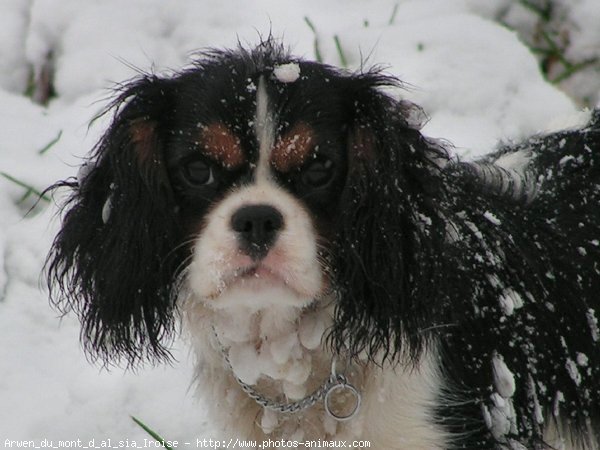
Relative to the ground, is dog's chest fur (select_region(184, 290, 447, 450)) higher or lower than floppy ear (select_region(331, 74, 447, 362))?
lower

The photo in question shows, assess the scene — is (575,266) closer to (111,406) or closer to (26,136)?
(111,406)

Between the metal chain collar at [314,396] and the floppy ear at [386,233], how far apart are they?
0.10 meters

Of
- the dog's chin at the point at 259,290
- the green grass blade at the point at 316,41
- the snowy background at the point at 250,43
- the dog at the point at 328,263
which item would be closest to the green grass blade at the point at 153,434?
the dog at the point at 328,263

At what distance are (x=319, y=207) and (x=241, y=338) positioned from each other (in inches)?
16.1

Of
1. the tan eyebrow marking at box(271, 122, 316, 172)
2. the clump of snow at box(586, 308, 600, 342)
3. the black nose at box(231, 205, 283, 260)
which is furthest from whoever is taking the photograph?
the clump of snow at box(586, 308, 600, 342)

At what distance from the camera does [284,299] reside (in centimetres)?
238

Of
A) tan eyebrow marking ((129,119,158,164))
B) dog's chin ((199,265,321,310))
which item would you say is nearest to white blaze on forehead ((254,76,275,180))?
dog's chin ((199,265,321,310))

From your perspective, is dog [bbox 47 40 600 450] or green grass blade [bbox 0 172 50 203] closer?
dog [bbox 47 40 600 450]

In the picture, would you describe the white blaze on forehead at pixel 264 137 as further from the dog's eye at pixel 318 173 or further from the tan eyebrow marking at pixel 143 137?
the tan eyebrow marking at pixel 143 137

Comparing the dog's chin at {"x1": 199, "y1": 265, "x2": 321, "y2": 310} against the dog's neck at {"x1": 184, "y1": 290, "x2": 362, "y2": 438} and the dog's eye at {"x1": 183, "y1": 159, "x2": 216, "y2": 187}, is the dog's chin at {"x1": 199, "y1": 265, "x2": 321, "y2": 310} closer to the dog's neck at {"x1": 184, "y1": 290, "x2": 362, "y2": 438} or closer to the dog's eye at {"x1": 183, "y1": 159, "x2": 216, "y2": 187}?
the dog's neck at {"x1": 184, "y1": 290, "x2": 362, "y2": 438}

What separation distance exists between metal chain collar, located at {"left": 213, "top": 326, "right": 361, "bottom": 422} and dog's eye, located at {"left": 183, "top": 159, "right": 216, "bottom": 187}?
0.42m

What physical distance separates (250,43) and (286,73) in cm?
179

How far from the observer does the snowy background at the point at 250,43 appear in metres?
4.22

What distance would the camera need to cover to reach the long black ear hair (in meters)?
2.56
